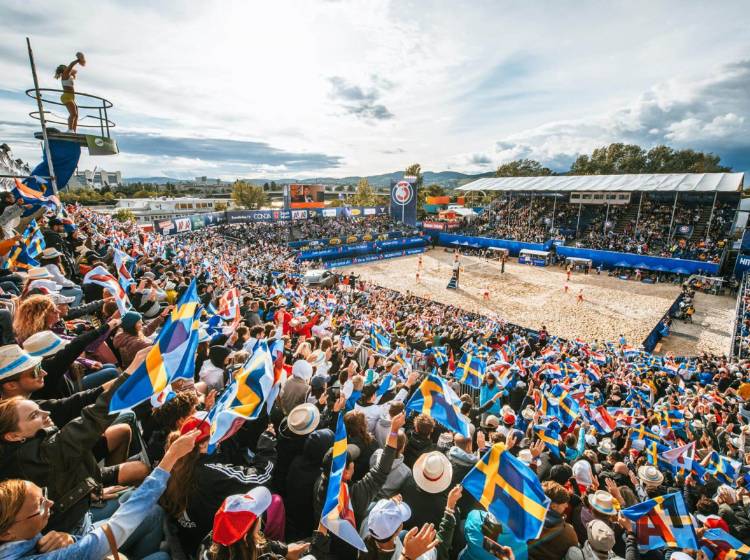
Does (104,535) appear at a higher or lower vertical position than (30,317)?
lower

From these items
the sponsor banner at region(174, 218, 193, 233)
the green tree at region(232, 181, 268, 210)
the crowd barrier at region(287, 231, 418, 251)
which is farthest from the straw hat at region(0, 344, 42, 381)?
the green tree at region(232, 181, 268, 210)

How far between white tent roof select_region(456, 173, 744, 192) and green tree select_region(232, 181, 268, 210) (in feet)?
159

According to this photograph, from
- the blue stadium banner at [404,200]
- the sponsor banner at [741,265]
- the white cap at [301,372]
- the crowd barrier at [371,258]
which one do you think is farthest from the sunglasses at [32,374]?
the blue stadium banner at [404,200]

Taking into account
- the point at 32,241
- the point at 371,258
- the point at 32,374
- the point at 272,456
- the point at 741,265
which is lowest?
the point at 371,258

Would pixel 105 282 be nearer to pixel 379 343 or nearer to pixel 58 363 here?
pixel 58 363

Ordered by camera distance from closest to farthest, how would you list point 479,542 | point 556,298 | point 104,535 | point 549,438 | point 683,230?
point 104,535 < point 479,542 < point 549,438 < point 556,298 < point 683,230

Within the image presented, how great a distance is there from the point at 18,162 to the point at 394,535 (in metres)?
15.8

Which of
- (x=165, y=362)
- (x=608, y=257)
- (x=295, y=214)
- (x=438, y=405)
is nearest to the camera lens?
(x=165, y=362)

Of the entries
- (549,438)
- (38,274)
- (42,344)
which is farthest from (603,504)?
(38,274)

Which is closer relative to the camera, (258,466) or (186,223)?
(258,466)

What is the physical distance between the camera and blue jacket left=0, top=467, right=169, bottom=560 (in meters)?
1.74

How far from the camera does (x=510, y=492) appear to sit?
311cm

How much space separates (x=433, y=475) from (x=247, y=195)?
83.8 meters

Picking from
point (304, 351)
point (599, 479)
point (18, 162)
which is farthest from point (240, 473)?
point (18, 162)
